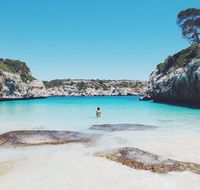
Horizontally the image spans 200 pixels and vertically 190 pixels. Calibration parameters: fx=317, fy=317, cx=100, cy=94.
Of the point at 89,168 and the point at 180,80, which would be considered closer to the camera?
the point at 89,168

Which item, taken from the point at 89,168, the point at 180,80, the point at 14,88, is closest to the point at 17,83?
the point at 14,88

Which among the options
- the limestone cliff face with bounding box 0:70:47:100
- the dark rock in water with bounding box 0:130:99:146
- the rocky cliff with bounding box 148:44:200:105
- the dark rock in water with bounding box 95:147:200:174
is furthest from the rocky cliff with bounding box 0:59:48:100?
the dark rock in water with bounding box 95:147:200:174

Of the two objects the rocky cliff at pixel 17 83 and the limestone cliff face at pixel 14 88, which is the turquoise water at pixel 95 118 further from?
the rocky cliff at pixel 17 83

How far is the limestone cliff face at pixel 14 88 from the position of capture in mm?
106594

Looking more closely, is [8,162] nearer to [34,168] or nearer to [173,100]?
[34,168]

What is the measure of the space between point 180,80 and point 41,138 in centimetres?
3958

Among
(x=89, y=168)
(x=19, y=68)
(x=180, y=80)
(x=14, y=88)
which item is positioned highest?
(x=19, y=68)

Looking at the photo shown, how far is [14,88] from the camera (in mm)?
112375

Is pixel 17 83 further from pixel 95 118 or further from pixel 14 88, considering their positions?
pixel 95 118

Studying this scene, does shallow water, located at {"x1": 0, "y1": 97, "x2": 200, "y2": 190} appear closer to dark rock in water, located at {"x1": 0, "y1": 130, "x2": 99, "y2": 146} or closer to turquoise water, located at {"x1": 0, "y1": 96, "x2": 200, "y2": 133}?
dark rock in water, located at {"x1": 0, "y1": 130, "x2": 99, "y2": 146}

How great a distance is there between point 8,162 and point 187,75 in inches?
1732

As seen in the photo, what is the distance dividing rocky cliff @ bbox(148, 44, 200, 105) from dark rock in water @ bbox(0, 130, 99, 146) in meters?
32.1

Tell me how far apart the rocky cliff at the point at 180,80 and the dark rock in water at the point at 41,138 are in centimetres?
3211

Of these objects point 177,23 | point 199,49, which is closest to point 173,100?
point 199,49
